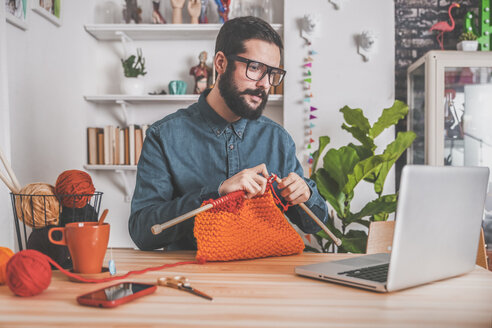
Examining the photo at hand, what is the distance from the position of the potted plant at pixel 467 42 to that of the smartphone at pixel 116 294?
2.59 m

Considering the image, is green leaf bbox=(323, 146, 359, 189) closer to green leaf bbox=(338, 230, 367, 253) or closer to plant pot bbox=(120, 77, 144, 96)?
green leaf bbox=(338, 230, 367, 253)

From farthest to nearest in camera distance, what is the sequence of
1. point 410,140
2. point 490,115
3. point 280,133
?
point 490,115, point 410,140, point 280,133

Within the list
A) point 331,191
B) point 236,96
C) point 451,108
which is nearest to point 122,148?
point 331,191

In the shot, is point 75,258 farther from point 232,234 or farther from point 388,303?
point 388,303

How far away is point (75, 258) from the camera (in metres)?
0.90

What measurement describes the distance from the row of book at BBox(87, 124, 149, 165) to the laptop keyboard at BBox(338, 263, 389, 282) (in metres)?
2.12

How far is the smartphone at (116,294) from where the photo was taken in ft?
2.25

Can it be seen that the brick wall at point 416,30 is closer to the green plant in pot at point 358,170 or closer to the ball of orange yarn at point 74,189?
the green plant in pot at point 358,170

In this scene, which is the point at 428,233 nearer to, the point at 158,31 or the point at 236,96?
the point at 236,96

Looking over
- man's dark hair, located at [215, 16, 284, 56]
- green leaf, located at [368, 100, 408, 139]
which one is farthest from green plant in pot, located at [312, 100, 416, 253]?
man's dark hair, located at [215, 16, 284, 56]

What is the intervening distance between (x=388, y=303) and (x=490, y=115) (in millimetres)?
2434

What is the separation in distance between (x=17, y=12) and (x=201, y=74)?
3.73 ft

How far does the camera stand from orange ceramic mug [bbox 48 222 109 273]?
0.88m

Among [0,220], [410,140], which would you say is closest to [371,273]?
[0,220]
